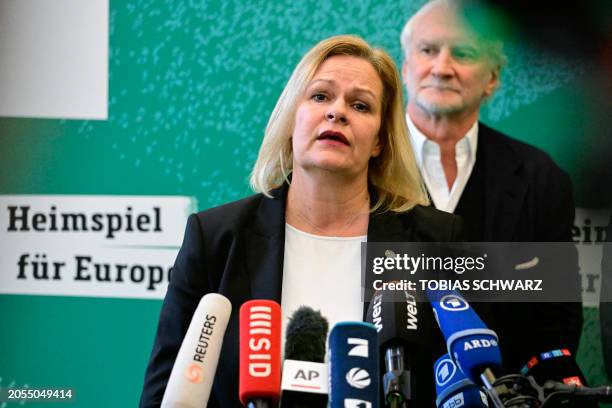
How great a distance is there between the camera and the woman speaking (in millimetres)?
2102

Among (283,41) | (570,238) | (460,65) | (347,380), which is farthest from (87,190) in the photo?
(347,380)

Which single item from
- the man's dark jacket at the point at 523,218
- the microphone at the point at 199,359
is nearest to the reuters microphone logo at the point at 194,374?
the microphone at the point at 199,359

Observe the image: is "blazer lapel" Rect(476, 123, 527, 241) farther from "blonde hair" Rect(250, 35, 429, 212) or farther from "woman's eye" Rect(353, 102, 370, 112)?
"woman's eye" Rect(353, 102, 370, 112)

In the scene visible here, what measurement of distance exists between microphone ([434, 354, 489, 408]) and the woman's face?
792 mm

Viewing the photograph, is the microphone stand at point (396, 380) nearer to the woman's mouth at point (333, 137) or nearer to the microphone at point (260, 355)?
the microphone at point (260, 355)

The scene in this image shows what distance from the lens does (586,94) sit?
2699mm

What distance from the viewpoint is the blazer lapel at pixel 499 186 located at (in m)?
2.66

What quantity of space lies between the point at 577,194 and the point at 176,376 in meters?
1.79

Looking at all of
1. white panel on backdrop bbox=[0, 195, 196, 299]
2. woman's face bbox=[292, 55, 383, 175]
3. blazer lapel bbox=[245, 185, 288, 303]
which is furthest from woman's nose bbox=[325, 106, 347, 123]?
white panel on backdrop bbox=[0, 195, 196, 299]

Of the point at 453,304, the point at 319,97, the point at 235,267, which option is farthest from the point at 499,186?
the point at 453,304

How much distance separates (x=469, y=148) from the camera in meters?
2.75

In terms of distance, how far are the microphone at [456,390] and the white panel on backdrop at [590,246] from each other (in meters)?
1.26

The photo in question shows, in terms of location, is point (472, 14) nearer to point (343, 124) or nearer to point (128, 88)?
point (343, 124)

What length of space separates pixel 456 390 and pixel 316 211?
93 centimetres
